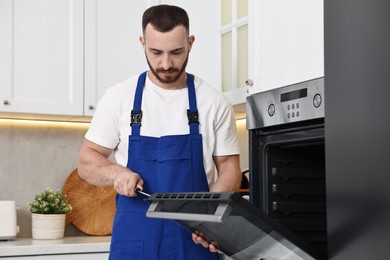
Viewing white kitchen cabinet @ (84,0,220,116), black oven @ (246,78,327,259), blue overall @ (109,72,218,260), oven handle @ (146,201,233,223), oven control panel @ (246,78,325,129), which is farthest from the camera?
white kitchen cabinet @ (84,0,220,116)

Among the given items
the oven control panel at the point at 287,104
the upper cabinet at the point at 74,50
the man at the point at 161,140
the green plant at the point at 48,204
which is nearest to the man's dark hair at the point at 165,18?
the man at the point at 161,140

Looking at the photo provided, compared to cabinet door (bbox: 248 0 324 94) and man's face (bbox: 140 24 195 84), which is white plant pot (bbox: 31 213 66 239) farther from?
cabinet door (bbox: 248 0 324 94)

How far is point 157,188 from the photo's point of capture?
1.99 meters

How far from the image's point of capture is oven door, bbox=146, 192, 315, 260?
123cm

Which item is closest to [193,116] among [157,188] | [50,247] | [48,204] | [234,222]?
[157,188]

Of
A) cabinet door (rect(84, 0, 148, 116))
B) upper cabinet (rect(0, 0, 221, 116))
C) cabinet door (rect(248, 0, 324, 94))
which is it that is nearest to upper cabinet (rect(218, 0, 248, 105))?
upper cabinet (rect(0, 0, 221, 116))

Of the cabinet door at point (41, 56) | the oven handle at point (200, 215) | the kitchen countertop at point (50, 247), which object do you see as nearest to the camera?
the oven handle at point (200, 215)

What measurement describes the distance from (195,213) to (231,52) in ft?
5.36

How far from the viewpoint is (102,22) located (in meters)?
3.07

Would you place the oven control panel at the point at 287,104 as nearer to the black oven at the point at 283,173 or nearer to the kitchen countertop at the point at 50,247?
the black oven at the point at 283,173

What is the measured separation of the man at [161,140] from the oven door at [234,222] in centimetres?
46

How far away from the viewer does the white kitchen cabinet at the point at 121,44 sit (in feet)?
9.91

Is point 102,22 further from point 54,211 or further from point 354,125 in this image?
point 354,125

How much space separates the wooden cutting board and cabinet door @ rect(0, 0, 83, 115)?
1.47 feet
